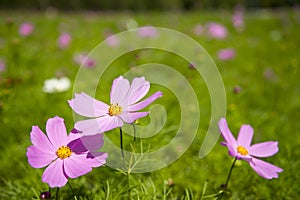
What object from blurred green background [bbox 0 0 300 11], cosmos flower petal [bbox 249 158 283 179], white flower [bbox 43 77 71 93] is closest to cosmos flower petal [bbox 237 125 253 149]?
cosmos flower petal [bbox 249 158 283 179]

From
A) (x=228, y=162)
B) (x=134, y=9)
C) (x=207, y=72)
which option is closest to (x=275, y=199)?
(x=228, y=162)

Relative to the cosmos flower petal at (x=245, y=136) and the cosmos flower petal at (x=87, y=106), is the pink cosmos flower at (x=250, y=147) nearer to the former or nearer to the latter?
the cosmos flower petal at (x=245, y=136)

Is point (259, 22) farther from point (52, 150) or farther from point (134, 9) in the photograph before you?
point (134, 9)

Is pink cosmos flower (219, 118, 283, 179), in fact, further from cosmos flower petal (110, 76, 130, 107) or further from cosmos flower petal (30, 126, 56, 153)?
cosmos flower petal (30, 126, 56, 153)

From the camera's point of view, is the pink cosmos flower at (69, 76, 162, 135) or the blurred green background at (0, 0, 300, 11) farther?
the blurred green background at (0, 0, 300, 11)

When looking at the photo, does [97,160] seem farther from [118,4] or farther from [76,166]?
[118,4]

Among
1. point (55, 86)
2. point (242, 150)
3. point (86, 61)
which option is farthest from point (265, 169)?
point (86, 61)
